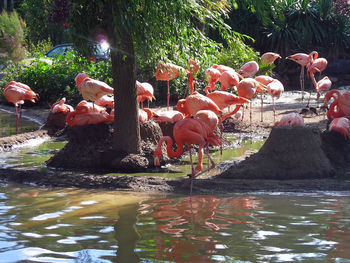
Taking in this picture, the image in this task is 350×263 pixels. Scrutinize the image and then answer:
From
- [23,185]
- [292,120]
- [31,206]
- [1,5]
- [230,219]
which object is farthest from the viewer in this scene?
[1,5]

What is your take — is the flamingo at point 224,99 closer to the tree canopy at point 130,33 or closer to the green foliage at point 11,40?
the tree canopy at point 130,33

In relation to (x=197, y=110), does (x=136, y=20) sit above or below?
above

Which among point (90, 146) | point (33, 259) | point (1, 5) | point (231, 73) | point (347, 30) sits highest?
point (1, 5)

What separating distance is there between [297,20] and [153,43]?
13120mm

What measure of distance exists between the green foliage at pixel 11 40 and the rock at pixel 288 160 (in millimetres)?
13431

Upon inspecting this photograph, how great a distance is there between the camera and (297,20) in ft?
60.4

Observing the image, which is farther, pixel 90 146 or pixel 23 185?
pixel 90 146

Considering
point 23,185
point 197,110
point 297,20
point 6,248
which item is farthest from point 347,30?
point 6,248

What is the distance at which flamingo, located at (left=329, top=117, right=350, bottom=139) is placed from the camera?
21.8 feet

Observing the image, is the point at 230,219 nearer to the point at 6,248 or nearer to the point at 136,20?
the point at 6,248

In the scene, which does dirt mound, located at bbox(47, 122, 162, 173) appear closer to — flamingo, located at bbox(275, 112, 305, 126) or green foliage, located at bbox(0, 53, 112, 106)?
flamingo, located at bbox(275, 112, 305, 126)

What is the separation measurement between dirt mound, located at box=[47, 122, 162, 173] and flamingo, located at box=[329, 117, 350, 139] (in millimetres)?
2308

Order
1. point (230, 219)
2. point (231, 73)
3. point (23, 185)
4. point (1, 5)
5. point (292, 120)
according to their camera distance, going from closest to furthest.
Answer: point (230, 219) → point (23, 185) → point (292, 120) → point (231, 73) → point (1, 5)

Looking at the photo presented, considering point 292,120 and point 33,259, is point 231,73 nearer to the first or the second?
point 292,120
